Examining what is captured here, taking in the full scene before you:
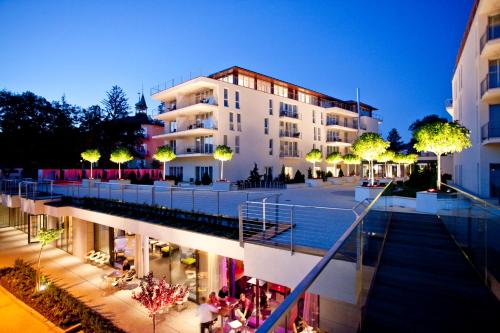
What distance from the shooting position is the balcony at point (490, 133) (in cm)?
1509

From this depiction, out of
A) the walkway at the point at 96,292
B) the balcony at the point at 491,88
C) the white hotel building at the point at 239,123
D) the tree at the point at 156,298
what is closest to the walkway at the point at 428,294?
the tree at the point at 156,298

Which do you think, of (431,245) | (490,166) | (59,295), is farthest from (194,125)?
(431,245)

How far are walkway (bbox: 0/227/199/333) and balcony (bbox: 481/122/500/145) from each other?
684 inches

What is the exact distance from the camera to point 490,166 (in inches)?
634

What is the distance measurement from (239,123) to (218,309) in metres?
24.2

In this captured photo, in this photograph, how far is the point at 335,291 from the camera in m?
2.93

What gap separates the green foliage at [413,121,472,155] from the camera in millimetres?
12203

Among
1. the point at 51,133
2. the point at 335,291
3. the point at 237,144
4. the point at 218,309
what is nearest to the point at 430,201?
the point at 218,309

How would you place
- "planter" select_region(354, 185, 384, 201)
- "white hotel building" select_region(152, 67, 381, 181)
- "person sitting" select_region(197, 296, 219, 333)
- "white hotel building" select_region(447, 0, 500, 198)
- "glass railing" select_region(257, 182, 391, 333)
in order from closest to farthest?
1. "glass railing" select_region(257, 182, 391, 333)
2. "person sitting" select_region(197, 296, 219, 333)
3. "planter" select_region(354, 185, 384, 201)
4. "white hotel building" select_region(447, 0, 500, 198)
5. "white hotel building" select_region(152, 67, 381, 181)

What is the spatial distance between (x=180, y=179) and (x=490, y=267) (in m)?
31.5

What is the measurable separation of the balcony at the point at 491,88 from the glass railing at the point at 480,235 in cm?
1253

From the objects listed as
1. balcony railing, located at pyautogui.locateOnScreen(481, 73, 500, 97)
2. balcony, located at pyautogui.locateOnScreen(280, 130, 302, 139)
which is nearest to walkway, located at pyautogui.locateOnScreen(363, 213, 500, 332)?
balcony railing, located at pyautogui.locateOnScreen(481, 73, 500, 97)

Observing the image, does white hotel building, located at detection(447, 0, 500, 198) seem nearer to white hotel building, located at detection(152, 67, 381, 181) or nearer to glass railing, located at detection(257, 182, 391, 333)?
glass railing, located at detection(257, 182, 391, 333)

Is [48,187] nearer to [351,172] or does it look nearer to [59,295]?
[59,295]
